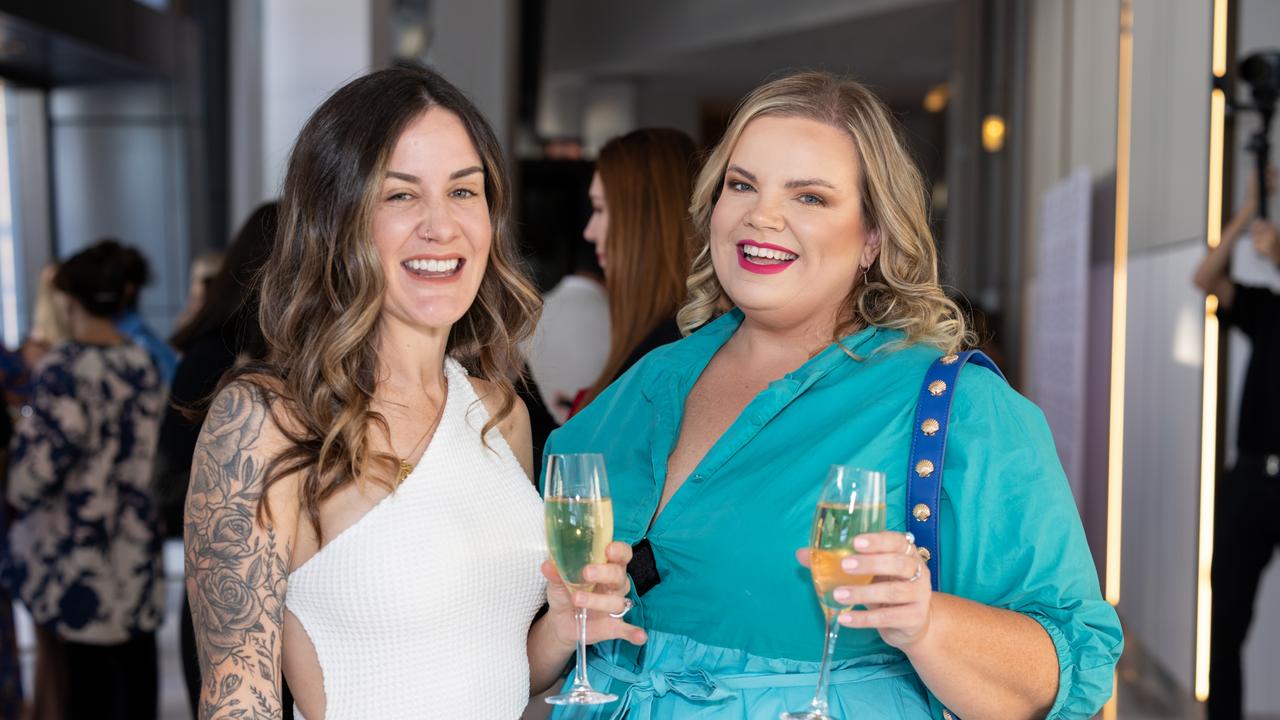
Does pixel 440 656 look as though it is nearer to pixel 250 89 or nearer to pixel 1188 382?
pixel 1188 382

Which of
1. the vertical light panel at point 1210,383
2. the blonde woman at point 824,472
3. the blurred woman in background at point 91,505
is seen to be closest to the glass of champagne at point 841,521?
the blonde woman at point 824,472

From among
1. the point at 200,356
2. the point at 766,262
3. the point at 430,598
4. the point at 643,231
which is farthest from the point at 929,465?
the point at 200,356

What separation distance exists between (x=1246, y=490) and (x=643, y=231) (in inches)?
87.0

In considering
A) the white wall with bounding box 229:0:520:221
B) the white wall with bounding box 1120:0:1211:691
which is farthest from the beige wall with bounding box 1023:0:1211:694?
the white wall with bounding box 229:0:520:221

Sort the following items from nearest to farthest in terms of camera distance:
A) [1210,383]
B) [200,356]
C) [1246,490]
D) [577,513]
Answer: [577,513], [200,356], [1210,383], [1246,490]

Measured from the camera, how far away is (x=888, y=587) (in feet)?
4.75

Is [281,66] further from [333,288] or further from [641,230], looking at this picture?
[333,288]

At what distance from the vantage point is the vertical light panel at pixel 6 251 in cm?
742

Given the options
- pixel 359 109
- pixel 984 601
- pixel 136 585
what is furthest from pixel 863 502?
pixel 136 585

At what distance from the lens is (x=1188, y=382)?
Answer: 427cm

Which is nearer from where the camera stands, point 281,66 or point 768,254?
point 768,254

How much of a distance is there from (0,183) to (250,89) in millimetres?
1576

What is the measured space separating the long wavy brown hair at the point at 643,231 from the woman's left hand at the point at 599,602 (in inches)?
46.6

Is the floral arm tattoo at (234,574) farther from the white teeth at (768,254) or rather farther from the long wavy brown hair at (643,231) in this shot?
the long wavy brown hair at (643,231)
